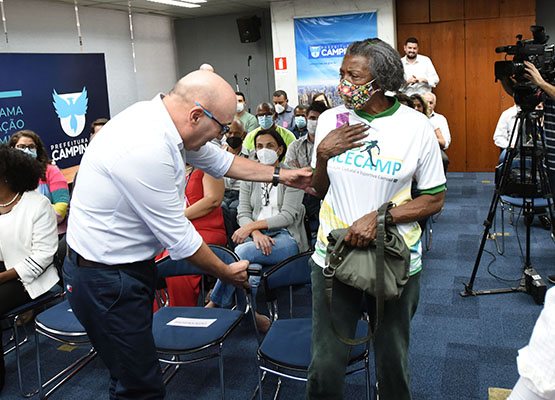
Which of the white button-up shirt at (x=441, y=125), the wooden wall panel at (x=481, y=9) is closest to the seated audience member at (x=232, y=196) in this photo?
the white button-up shirt at (x=441, y=125)

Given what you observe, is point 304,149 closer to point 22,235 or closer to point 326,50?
point 22,235

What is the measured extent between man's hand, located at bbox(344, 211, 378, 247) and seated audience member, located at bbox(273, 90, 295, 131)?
630 centimetres

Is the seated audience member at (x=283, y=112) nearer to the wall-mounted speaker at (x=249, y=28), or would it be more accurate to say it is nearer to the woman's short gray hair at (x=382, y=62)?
the wall-mounted speaker at (x=249, y=28)

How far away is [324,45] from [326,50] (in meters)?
0.09

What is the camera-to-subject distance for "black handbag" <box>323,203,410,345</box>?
5.86 ft

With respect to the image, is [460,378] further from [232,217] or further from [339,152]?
[232,217]

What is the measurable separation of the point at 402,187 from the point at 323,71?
307 inches

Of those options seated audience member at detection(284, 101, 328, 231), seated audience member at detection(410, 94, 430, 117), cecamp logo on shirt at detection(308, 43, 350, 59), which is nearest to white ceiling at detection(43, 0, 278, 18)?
cecamp logo on shirt at detection(308, 43, 350, 59)

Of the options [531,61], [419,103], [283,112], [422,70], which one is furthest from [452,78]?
[531,61]

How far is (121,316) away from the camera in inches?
74.3

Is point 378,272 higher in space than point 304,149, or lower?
lower

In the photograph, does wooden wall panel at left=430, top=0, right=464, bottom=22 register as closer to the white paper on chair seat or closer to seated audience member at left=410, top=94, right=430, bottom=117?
seated audience member at left=410, top=94, right=430, bottom=117

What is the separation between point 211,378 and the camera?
3059mm

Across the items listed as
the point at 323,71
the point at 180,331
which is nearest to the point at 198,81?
the point at 180,331
